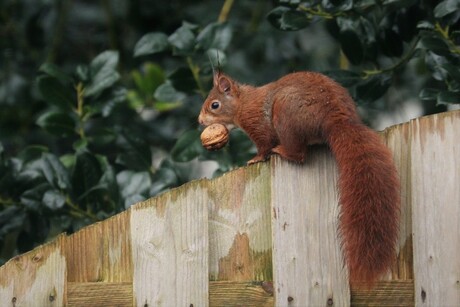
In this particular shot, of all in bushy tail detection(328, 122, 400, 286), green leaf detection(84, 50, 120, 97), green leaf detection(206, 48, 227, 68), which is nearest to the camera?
bushy tail detection(328, 122, 400, 286)

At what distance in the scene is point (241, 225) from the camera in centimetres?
196

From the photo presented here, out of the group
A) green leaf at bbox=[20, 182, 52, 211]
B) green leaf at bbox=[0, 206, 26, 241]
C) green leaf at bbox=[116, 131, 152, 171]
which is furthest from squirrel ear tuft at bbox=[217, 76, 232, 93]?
green leaf at bbox=[0, 206, 26, 241]

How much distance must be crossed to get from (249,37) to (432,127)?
208 cm

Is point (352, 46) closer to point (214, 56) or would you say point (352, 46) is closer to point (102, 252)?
point (214, 56)

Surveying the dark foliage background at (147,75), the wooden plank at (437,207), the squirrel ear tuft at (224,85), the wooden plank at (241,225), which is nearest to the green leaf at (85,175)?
the dark foliage background at (147,75)

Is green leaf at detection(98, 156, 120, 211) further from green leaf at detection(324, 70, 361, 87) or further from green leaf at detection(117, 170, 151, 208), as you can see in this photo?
green leaf at detection(324, 70, 361, 87)

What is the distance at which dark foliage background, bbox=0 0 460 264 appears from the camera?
8.89 feet

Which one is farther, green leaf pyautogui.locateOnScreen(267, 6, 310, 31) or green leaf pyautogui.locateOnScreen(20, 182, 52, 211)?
green leaf pyautogui.locateOnScreen(20, 182, 52, 211)

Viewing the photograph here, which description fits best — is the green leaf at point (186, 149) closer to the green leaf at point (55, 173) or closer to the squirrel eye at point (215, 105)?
the squirrel eye at point (215, 105)

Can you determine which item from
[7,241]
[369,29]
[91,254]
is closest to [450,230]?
[91,254]

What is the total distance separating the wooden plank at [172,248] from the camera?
1972mm

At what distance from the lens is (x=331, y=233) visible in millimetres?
1890

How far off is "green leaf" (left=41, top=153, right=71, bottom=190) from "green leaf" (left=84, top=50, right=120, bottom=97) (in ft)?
0.99

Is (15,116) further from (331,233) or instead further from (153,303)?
(331,233)
